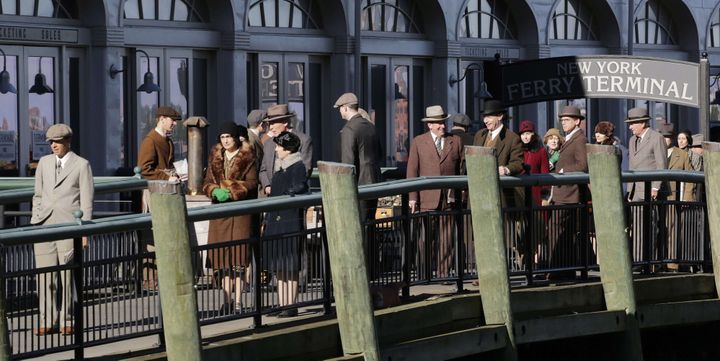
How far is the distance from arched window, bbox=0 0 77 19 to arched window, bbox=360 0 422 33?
7397 millimetres

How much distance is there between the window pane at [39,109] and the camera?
26888 mm

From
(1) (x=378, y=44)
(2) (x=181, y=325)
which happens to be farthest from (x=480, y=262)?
(1) (x=378, y=44)

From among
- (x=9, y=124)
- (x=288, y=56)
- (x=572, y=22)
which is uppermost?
(x=572, y=22)

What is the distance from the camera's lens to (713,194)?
15164 millimetres

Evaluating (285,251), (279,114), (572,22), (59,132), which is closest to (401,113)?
(572,22)

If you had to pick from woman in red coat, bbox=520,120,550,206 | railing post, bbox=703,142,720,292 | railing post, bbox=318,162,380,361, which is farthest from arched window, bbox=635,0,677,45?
railing post, bbox=318,162,380,361

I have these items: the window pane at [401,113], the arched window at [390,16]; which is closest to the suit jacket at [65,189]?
the arched window at [390,16]

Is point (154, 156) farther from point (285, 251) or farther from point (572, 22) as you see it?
point (572, 22)

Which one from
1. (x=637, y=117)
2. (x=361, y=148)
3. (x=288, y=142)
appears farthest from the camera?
(x=637, y=117)

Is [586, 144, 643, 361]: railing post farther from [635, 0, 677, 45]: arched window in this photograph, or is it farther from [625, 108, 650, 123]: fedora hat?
[635, 0, 677, 45]: arched window

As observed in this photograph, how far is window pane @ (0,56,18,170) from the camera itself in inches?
1043

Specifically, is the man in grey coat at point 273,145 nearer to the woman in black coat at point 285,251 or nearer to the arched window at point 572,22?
the woman in black coat at point 285,251

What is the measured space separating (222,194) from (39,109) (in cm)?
1367

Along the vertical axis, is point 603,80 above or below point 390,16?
below
